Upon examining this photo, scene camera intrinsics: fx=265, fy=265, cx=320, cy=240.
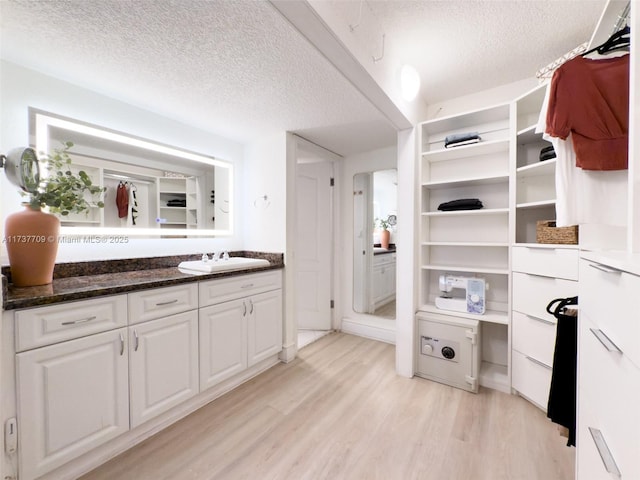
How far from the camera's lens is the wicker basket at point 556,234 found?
5.35 feet

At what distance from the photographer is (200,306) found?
1.82 m

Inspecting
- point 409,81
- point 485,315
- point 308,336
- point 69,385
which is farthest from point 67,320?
point 485,315

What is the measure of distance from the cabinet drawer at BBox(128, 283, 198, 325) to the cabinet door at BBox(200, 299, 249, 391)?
15cm

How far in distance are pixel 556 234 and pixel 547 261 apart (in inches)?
7.1

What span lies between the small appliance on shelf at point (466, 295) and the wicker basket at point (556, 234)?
522 mm

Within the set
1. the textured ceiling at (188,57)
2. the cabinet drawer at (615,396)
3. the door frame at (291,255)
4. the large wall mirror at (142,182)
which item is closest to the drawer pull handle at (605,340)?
the cabinet drawer at (615,396)

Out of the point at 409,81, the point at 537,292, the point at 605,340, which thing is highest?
the point at 409,81

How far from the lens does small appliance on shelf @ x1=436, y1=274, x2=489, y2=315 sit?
2.11 m

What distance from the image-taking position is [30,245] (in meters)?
1.37

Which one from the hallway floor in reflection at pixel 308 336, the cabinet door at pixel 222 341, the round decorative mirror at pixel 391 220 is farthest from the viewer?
the round decorative mirror at pixel 391 220

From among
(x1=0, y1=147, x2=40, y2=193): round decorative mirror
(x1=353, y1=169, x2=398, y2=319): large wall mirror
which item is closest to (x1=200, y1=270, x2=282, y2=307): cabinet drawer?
(x1=0, y1=147, x2=40, y2=193): round decorative mirror

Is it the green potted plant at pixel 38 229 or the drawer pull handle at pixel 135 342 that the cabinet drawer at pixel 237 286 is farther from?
the green potted plant at pixel 38 229

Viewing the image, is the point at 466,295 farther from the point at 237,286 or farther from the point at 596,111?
the point at 237,286

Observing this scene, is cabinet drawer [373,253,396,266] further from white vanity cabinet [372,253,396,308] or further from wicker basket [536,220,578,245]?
wicker basket [536,220,578,245]
